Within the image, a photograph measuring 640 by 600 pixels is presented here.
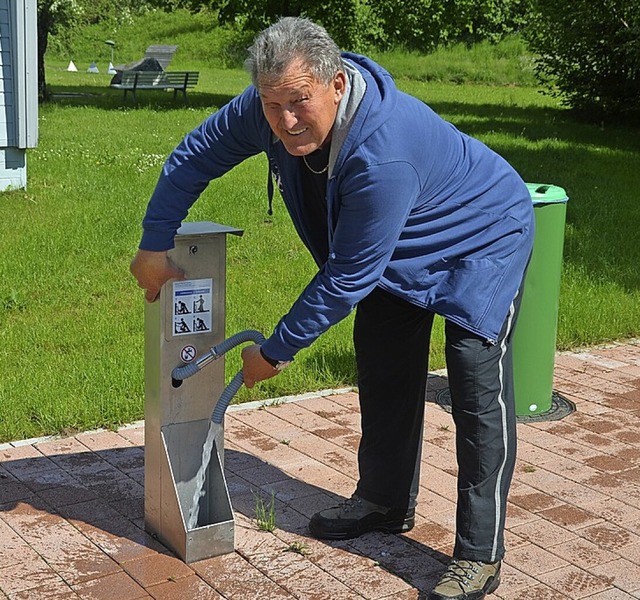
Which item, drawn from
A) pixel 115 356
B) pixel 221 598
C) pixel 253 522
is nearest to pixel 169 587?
pixel 221 598

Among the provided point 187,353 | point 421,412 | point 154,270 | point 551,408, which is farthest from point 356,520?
point 551,408

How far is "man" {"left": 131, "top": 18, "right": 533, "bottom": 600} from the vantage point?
290cm

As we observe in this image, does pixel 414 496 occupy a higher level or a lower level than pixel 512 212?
lower

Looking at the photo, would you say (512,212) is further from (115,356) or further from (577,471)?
(115,356)

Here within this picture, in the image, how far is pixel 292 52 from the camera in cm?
279

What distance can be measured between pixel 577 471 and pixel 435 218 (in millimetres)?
1889

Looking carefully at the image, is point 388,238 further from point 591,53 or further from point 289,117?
point 591,53

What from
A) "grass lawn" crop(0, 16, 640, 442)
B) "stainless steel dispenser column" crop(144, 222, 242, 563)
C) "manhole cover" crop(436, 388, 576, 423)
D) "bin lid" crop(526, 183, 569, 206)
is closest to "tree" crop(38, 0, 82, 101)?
"grass lawn" crop(0, 16, 640, 442)

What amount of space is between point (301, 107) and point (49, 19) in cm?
2129

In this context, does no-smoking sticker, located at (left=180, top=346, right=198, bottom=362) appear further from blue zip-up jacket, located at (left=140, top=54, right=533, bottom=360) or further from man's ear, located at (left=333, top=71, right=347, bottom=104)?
man's ear, located at (left=333, top=71, right=347, bottom=104)

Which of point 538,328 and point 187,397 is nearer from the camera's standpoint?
point 187,397

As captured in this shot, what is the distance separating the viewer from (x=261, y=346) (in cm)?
312

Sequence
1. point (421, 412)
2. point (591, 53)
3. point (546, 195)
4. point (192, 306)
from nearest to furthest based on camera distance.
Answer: point (192, 306)
point (421, 412)
point (546, 195)
point (591, 53)

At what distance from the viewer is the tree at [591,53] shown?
707 inches
